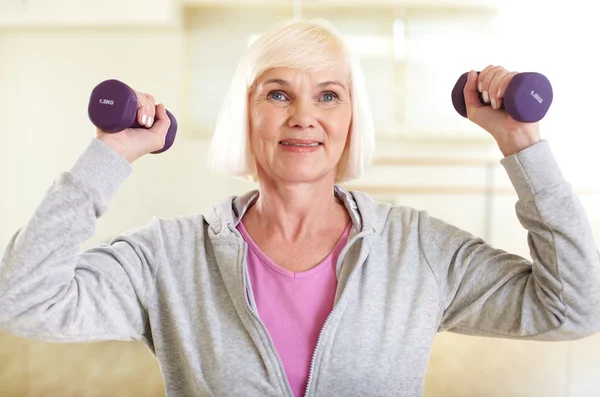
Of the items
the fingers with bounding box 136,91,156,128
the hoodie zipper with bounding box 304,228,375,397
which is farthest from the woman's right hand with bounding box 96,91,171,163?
the hoodie zipper with bounding box 304,228,375,397

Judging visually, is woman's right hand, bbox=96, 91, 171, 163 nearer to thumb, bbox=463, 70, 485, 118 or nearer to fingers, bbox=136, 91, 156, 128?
fingers, bbox=136, 91, 156, 128

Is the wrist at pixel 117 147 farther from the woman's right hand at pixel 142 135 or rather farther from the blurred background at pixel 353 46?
the blurred background at pixel 353 46

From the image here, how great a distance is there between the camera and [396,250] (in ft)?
4.61

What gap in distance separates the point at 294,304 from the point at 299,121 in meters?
0.40

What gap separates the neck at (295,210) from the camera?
4.86 feet

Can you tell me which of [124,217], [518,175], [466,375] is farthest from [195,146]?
[518,175]

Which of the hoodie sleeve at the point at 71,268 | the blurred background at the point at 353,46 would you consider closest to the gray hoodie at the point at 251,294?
the hoodie sleeve at the point at 71,268

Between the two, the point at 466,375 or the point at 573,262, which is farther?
the point at 466,375

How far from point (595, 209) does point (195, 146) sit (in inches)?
98.3

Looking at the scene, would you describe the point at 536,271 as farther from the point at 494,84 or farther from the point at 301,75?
the point at 301,75

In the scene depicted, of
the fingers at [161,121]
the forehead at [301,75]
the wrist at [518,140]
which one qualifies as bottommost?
the wrist at [518,140]

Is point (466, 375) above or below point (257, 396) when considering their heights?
below

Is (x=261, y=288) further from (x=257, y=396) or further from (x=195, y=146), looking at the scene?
(x=195, y=146)

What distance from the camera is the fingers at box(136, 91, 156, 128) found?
1.28 m
